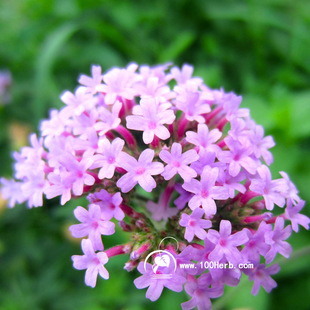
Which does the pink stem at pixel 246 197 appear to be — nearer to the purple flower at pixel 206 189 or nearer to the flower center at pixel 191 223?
the purple flower at pixel 206 189

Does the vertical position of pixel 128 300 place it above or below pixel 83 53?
below

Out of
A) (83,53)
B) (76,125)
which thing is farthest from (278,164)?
(83,53)

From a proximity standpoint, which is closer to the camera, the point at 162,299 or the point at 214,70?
the point at 162,299

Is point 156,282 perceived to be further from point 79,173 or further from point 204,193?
point 79,173

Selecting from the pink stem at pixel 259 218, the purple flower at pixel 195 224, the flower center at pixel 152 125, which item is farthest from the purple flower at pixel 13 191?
the pink stem at pixel 259 218

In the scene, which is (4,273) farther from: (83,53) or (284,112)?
(284,112)

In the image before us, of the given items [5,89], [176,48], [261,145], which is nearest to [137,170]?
[261,145]

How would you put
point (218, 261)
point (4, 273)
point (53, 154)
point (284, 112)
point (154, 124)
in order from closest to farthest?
point (218, 261) → point (154, 124) → point (53, 154) → point (284, 112) → point (4, 273)
